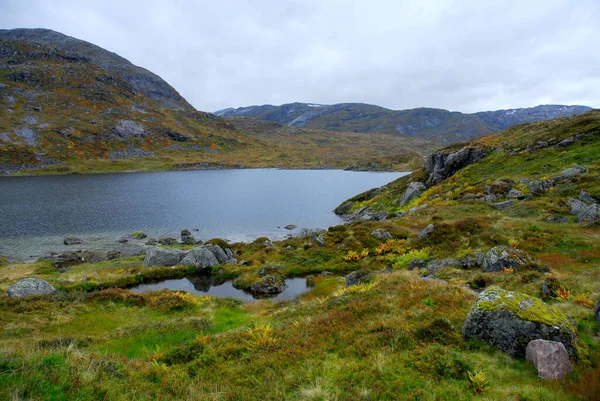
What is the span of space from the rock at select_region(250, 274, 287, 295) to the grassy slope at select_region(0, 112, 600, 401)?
7.03 feet

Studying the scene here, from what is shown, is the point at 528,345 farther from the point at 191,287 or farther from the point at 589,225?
the point at 191,287

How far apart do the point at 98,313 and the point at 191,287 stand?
1028 cm

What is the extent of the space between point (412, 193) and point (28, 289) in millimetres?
60200

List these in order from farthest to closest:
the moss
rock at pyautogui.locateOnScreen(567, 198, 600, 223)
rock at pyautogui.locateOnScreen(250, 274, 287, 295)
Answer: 1. rock at pyautogui.locateOnScreen(250, 274, 287, 295)
2. rock at pyautogui.locateOnScreen(567, 198, 600, 223)
3. the moss

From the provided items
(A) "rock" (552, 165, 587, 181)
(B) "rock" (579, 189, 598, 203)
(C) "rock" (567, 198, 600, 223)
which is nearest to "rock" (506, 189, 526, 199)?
(A) "rock" (552, 165, 587, 181)

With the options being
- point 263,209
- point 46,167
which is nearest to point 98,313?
point 263,209

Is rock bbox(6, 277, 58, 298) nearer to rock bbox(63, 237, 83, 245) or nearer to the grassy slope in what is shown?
the grassy slope

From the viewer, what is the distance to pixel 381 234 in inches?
1528

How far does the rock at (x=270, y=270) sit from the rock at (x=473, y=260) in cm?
1800

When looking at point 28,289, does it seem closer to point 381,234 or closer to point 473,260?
point 381,234

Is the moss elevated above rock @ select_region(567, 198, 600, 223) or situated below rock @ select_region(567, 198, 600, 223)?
below

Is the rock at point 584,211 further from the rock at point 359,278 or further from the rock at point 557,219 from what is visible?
the rock at point 359,278

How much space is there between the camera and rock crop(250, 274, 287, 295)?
31.1 metres

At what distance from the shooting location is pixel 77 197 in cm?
8412
